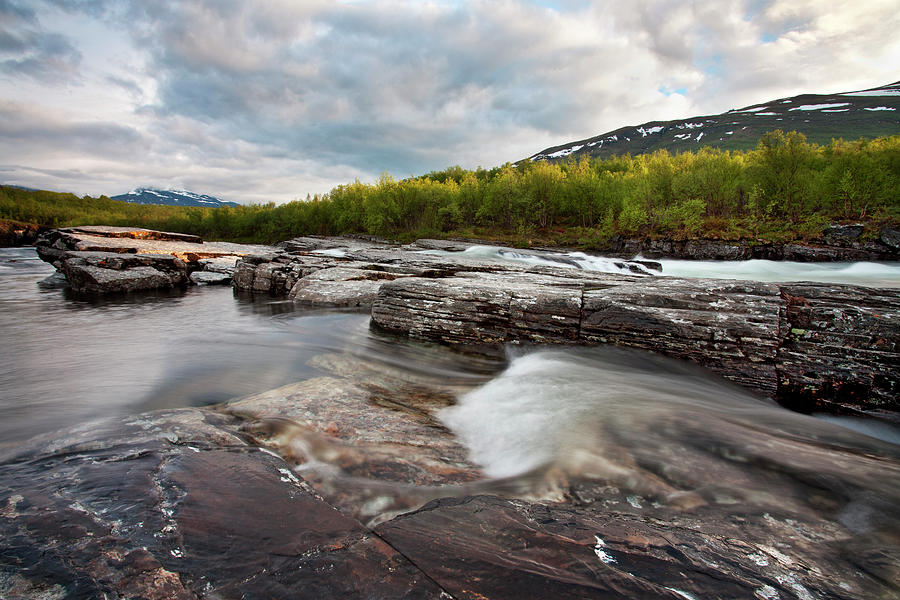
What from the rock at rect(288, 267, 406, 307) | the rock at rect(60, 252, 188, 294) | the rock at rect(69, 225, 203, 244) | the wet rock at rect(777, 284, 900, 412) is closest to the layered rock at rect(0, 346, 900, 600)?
the wet rock at rect(777, 284, 900, 412)

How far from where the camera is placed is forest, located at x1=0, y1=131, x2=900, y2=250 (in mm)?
44125

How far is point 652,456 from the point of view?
174 inches

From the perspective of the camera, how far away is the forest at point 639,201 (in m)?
44.1

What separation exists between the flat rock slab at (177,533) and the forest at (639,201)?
53.6 meters

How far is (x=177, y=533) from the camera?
7.91 feet

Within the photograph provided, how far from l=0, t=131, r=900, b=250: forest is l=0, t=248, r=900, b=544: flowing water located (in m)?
47.6

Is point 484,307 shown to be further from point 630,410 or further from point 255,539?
point 255,539

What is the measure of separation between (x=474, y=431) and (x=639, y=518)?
2608 mm

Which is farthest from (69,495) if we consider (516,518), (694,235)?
(694,235)

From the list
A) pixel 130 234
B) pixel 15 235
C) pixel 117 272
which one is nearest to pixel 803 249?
pixel 117 272

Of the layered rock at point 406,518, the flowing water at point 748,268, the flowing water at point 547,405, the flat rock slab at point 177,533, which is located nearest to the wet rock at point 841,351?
the flowing water at point 547,405

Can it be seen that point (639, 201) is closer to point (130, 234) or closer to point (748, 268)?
point (748, 268)

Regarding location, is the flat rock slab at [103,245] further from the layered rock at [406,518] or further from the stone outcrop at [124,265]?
the layered rock at [406,518]

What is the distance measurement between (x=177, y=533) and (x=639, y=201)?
62733 mm
